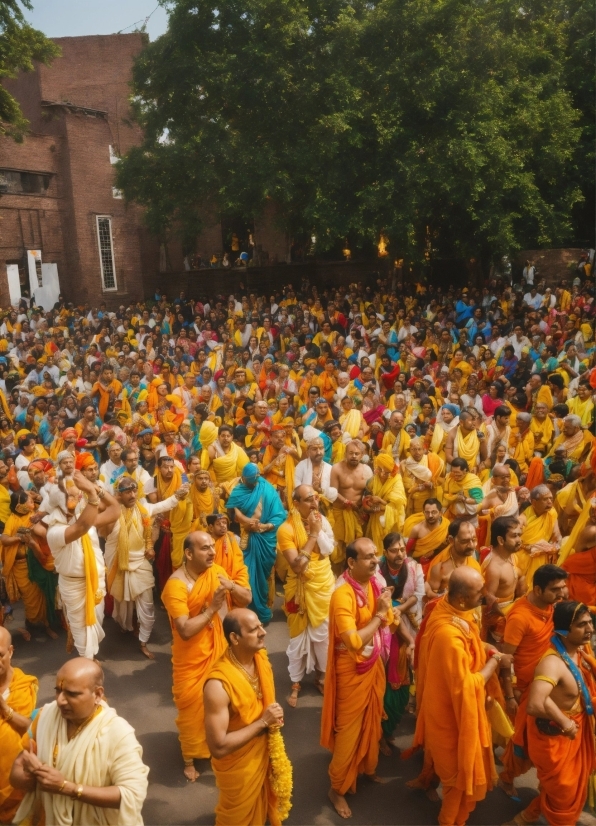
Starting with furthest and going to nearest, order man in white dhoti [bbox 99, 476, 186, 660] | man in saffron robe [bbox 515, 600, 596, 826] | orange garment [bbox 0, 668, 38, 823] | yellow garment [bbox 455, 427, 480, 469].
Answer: yellow garment [bbox 455, 427, 480, 469] → man in white dhoti [bbox 99, 476, 186, 660] → man in saffron robe [bbox 515, 600, 596, 826] → orange garment [bbox 0, 668, 38, 823]

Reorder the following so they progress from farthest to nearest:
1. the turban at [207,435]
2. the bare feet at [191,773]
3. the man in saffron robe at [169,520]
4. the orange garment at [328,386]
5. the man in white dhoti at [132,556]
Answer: the orange garment at [328,386], the turban at [207,435], the man in saffron robe at [169,520], the man in white dhoti at [132,556], the bare feet at [191,773]

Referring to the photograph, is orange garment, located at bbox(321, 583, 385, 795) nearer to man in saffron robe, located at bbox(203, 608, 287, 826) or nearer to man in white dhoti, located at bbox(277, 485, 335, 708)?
man in saffron robe, located at bbox(203, 608, 287, 826)

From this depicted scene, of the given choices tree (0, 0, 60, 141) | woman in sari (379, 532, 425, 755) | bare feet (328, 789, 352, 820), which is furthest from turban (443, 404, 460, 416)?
tree (0, 0, 60, 141)

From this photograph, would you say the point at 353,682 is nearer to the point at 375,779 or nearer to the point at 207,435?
the point at 375,779

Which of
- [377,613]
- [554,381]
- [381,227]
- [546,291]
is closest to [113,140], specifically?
[381,227]

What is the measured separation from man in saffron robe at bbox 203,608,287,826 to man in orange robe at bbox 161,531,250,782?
82cm

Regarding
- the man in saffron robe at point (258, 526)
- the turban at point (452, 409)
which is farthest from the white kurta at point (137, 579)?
the turban at point (452, 409)

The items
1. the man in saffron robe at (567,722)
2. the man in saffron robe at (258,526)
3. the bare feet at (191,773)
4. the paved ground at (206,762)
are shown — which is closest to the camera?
the man in saffron robe at (567,722)

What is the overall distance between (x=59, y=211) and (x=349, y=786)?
74.4 ft

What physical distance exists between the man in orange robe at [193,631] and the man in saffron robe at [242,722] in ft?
2.68

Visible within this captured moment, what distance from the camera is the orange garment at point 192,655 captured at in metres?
4.15

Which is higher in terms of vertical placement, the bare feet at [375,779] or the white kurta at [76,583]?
the white kurta at [76,583]

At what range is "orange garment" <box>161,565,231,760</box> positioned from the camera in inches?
163

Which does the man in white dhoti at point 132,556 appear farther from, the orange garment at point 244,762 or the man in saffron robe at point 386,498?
the orange garment at point 244,762
